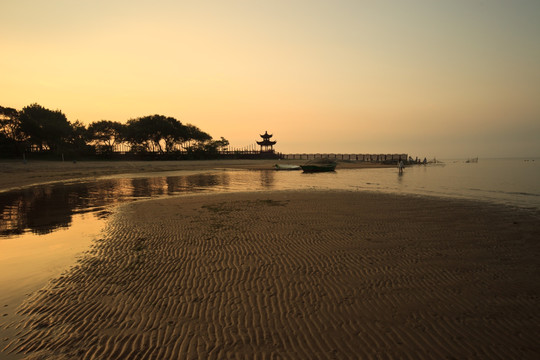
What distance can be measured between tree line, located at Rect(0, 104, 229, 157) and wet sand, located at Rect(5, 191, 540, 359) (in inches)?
2510

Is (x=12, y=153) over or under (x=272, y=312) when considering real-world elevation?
over

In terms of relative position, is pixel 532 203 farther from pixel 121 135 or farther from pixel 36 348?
pixel 121 135

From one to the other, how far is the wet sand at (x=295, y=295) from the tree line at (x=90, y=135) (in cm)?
6374

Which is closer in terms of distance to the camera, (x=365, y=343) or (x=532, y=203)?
(x=365, y=343)

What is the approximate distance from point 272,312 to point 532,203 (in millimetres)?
20400

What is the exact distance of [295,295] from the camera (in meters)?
5.53

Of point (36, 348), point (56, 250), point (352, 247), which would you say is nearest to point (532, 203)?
point (352, 247)

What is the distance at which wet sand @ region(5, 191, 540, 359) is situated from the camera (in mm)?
4031

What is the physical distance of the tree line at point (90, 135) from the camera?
181 ft

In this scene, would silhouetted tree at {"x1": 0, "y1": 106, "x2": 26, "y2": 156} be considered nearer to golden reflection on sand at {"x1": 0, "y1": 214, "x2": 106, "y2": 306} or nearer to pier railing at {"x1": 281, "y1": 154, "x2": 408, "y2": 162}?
golden reflection on sand at {"x1": 0, "y1": 214, "x2": 106, "y2": 306}

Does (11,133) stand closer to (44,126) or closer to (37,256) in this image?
(44,126)

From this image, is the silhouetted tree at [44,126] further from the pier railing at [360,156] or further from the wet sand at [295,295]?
the wet sand at [295,295]

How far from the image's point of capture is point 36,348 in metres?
3.97

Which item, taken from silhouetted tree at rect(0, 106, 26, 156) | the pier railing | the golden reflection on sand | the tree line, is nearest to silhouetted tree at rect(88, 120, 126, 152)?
the tree line
